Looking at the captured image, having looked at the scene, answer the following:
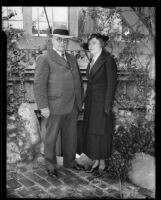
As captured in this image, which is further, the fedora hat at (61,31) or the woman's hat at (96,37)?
the woman's hat at (96,37)

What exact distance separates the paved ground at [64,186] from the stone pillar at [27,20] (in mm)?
2550

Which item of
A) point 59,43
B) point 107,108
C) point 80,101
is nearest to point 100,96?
point 107,108

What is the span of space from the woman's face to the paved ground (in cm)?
225

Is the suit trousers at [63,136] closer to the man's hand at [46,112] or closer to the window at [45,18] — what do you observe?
the man's hand at [46,112]

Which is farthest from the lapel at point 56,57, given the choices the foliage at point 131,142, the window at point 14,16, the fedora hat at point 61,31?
the foliage at point 131,142

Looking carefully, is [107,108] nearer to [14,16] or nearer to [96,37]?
[96,37]

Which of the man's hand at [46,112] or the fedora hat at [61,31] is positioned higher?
the fedora hat at [61,31]

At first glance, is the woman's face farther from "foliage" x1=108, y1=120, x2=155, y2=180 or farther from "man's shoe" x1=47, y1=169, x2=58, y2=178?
"man's shoe" x1=47, y1=169, x2=58, y2=178

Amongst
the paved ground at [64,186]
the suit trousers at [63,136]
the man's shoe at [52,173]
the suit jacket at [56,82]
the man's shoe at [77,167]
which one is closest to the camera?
the paved ground at [64,186]

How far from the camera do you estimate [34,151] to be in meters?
6.30

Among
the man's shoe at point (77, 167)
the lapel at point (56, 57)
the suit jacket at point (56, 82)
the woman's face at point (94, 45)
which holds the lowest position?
the man's shoe at point (77, 167)

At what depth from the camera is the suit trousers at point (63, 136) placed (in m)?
5.77

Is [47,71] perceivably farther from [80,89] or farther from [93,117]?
[93,117]

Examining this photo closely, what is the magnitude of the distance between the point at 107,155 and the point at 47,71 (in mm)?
1871
